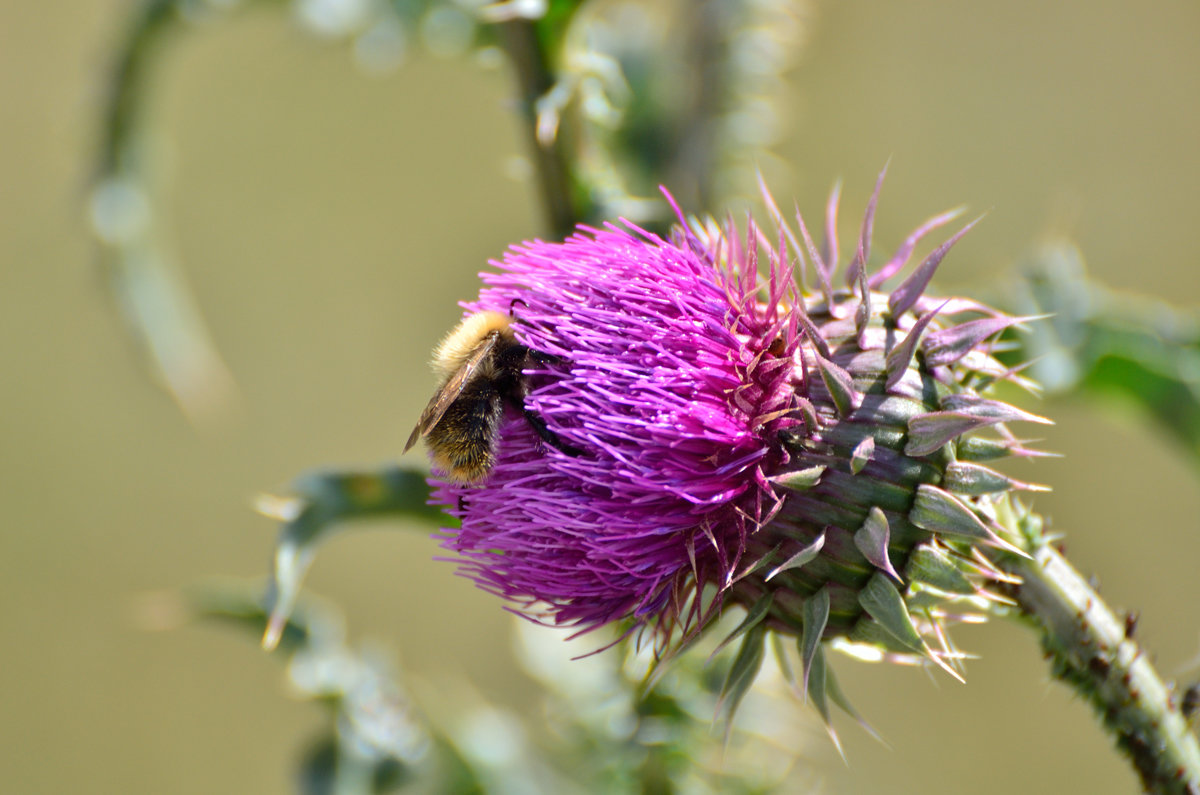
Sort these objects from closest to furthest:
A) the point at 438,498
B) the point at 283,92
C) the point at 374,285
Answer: the point at 438,498
the point at 374,285
the point at 283,92

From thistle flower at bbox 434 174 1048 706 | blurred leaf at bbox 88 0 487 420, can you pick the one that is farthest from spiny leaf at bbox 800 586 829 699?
blurred leaf at bbox 88 0 487 420

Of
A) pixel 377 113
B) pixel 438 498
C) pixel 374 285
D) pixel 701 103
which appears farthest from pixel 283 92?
pixel 438 498

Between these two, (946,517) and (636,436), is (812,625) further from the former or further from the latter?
(636,436)

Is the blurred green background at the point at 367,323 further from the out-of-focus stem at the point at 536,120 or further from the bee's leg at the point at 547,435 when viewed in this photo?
the bee's leg at the point at 547,435

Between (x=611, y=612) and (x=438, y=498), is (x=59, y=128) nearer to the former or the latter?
(x=438, y=498)

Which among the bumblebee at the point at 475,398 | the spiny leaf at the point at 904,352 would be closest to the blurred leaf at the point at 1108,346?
the spiny leaf at the point at 904,352

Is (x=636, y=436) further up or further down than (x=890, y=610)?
further up

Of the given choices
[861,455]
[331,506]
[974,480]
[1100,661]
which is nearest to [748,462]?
[861,455]
